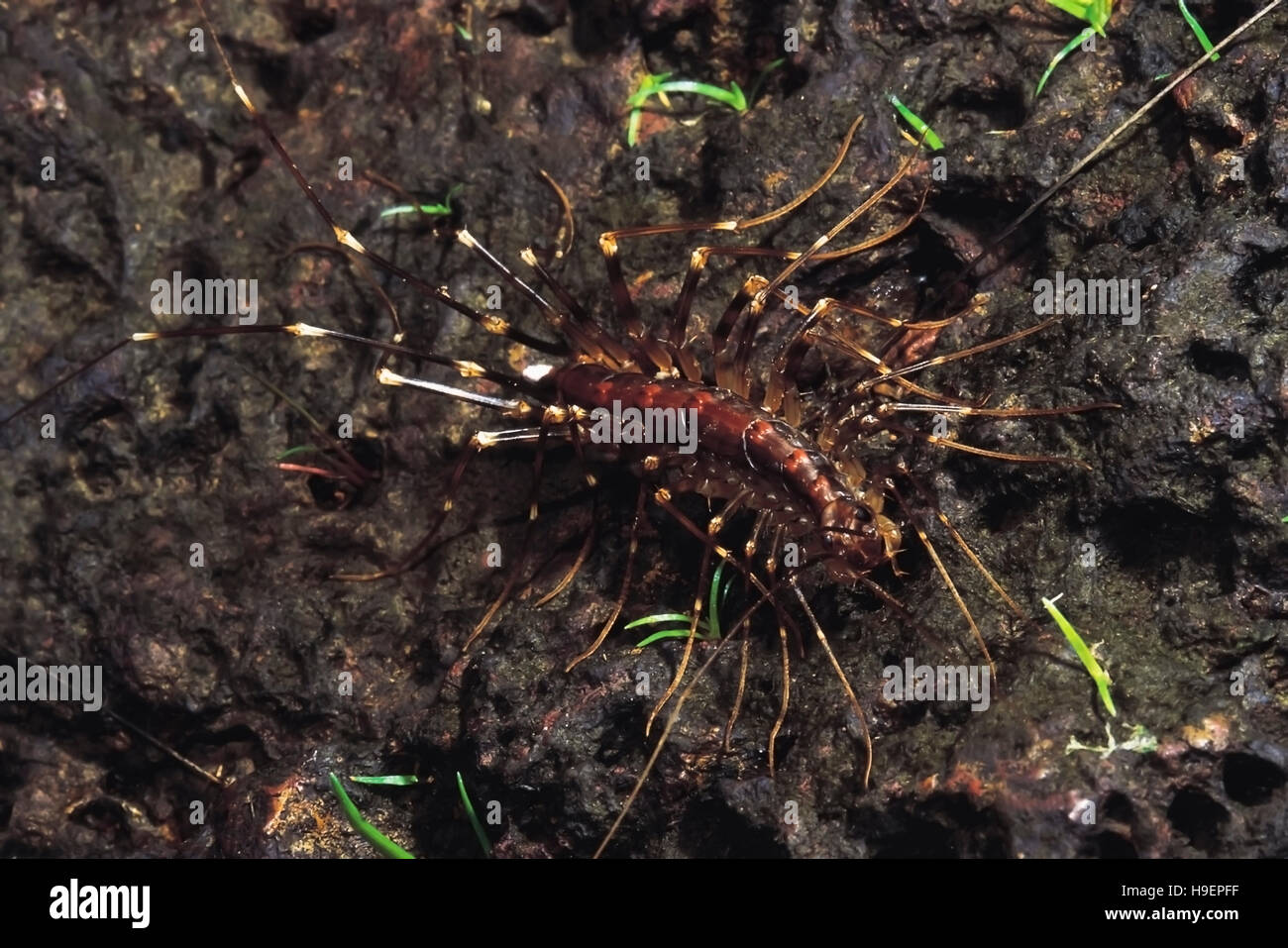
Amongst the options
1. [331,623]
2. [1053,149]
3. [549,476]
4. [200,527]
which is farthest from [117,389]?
[1053,149]

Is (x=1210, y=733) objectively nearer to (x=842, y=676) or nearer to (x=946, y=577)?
(x=946, y=577)

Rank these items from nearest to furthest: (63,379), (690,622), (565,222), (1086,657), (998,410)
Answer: (1086,657) < (998,410) < (690,622) < (63,379) < (565,222)

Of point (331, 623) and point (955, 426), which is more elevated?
point (955, 426)

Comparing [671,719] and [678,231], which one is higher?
[678,231]

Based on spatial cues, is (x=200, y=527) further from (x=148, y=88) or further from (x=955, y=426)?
(x=955, y=426)

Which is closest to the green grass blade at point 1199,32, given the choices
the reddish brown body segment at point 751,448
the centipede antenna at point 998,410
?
the centipede antenna at point 998,410

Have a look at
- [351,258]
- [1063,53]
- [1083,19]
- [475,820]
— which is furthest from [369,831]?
[1083,19]
